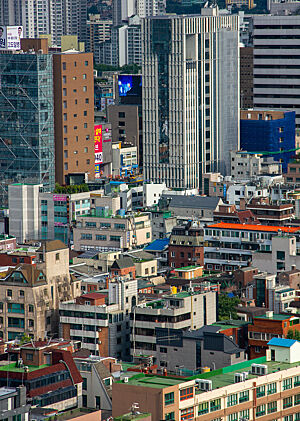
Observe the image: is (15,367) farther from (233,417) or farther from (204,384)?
(233,417)

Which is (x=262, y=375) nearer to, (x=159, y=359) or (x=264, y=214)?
(x=159, y=359)

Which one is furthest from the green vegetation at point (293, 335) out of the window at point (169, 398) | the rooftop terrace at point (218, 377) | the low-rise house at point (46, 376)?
the window at point (169, 398)

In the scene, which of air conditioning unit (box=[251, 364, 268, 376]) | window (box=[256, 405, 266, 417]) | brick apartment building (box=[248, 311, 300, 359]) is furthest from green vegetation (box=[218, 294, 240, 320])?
window (box=[256, 405, 266, 417])

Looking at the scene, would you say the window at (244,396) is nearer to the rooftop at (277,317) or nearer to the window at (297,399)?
the window at (297,399)

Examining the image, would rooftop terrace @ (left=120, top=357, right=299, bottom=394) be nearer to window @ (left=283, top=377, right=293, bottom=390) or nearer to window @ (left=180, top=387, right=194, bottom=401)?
window @ (left=180, top=387, right=194, bottom=401)

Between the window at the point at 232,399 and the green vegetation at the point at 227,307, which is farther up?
the green vegetation at the point at 227,307

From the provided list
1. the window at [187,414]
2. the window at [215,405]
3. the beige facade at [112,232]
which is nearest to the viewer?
the window at [187,414]
